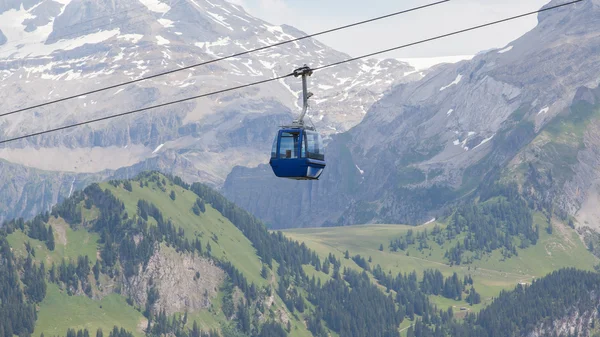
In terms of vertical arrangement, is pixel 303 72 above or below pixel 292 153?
above

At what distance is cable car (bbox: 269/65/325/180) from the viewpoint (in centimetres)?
8731

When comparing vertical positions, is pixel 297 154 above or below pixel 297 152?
below

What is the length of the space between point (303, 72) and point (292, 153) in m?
16.1

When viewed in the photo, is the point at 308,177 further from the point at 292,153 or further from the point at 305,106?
the point at 305,106

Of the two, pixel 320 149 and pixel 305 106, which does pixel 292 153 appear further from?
pixel 305 106

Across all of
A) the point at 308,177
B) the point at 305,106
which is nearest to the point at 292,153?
the point at 308,177

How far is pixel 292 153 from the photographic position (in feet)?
288

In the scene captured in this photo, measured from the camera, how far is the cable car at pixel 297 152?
Result: 3438 inches

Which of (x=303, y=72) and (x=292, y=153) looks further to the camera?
(x=292, y=153)

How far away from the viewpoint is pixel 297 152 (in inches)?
3447

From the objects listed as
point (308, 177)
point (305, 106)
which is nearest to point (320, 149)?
point (308, 177)

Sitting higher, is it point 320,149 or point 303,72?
point 303,72

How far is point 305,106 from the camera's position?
7575cm

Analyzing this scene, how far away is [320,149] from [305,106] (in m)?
13.6
